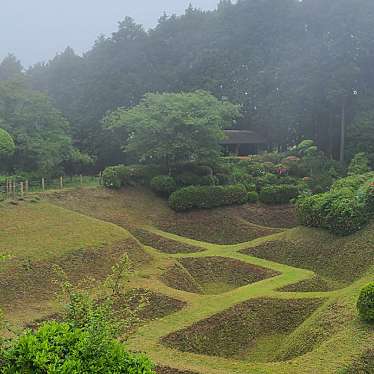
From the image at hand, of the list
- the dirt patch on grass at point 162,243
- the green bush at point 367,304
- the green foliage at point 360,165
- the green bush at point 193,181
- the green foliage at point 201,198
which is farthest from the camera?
the green foliage at point 360,165

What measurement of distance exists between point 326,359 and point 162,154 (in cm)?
1740

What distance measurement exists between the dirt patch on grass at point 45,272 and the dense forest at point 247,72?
1320 centimetres

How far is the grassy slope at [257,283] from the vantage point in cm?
1006

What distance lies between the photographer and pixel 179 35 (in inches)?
1572

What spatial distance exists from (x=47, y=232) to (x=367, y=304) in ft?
34.2

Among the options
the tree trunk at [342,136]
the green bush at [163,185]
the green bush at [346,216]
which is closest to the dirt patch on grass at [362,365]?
the green bush at [346,216]

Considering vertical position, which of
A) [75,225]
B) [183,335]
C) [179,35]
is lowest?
[183,335]

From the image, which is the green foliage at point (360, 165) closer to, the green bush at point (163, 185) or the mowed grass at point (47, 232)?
the green bush at point (163, 185)

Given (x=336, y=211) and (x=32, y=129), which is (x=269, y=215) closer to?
(x=336, y=211)

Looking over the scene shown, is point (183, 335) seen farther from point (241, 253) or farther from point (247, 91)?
point (247, 91)

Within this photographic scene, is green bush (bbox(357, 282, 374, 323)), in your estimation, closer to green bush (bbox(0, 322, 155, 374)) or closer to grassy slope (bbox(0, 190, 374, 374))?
grassy slope (bbox(0, 190, 374, 374))

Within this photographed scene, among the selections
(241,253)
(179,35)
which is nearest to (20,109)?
(241,253)

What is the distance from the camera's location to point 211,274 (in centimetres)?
1769

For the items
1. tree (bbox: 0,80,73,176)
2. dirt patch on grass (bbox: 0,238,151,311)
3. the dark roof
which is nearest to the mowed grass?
dirt patch on grass (bbox: 0,238,151,311)
